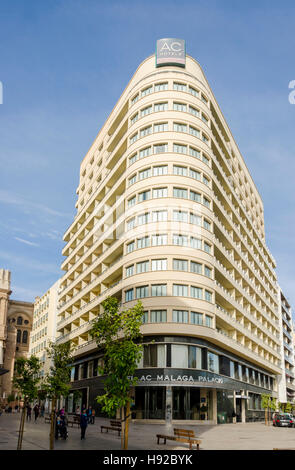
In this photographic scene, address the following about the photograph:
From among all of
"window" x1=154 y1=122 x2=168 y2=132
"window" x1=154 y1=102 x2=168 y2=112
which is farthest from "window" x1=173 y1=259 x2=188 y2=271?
"window" x1=154 y1=102 x2=168 y2=112

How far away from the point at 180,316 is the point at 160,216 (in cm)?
1042

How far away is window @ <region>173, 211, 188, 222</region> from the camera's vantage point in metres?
45.2

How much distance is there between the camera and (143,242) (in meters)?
45.4

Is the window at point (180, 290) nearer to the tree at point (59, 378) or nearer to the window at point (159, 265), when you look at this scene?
the window at point (159, 265)

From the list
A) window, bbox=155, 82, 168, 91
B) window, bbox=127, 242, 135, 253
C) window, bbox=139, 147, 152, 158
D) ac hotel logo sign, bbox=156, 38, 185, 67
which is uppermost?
ac hotel logo sign, bbox=156, 38, 185, 67

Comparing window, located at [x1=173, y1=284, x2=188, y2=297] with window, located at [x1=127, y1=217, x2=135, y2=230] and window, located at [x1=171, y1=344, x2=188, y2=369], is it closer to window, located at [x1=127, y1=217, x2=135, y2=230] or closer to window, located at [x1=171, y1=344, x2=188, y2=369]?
window, located at [x1=171, y1=344, x2=188, y2=369]

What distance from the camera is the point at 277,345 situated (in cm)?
8575

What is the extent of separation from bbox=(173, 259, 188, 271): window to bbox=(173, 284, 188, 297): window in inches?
66.8

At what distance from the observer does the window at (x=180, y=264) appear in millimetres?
43553

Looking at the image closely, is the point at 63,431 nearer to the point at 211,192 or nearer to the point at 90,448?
the point at 90,448

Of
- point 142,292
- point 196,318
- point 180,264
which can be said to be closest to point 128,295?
point 142,292

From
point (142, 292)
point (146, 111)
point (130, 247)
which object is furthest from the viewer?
point (146, 111)

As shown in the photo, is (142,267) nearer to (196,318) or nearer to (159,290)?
(159,290)
